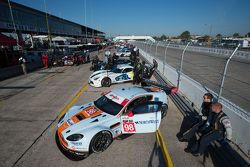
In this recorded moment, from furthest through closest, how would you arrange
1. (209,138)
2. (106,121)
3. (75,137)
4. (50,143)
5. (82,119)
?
1. (50,143)
2. (82,119)
3. (106,121)
4. (75,137)
5. (209,138)

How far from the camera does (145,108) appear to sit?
5137 mm

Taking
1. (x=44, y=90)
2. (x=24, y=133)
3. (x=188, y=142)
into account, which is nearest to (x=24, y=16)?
(x=44, y=90)

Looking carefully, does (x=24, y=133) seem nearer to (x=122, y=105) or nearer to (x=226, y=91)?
(x=122, y=105)

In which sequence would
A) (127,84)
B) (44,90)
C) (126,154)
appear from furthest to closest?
(127,84)
(44,90)
(126,154)

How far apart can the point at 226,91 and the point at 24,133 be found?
9640 mm

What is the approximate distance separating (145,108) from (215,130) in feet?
6.25

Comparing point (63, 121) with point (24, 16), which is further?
point (24, 16)

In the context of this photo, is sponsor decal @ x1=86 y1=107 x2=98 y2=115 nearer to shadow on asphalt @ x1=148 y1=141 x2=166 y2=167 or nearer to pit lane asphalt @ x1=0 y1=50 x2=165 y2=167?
pit lane asphalt @ x1=0 y1=50 x2=165 y2=167

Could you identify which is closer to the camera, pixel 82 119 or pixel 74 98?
pixel 82 119

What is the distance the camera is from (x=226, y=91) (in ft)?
30.6

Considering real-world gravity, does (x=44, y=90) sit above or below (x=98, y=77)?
below

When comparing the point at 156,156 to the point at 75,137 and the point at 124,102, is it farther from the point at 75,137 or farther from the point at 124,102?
the point at 75,137

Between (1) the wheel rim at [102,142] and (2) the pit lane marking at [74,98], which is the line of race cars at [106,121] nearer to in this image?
(1) the wheel rim at [102,142]

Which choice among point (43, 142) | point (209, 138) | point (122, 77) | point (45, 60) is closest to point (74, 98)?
point (122, 77)
